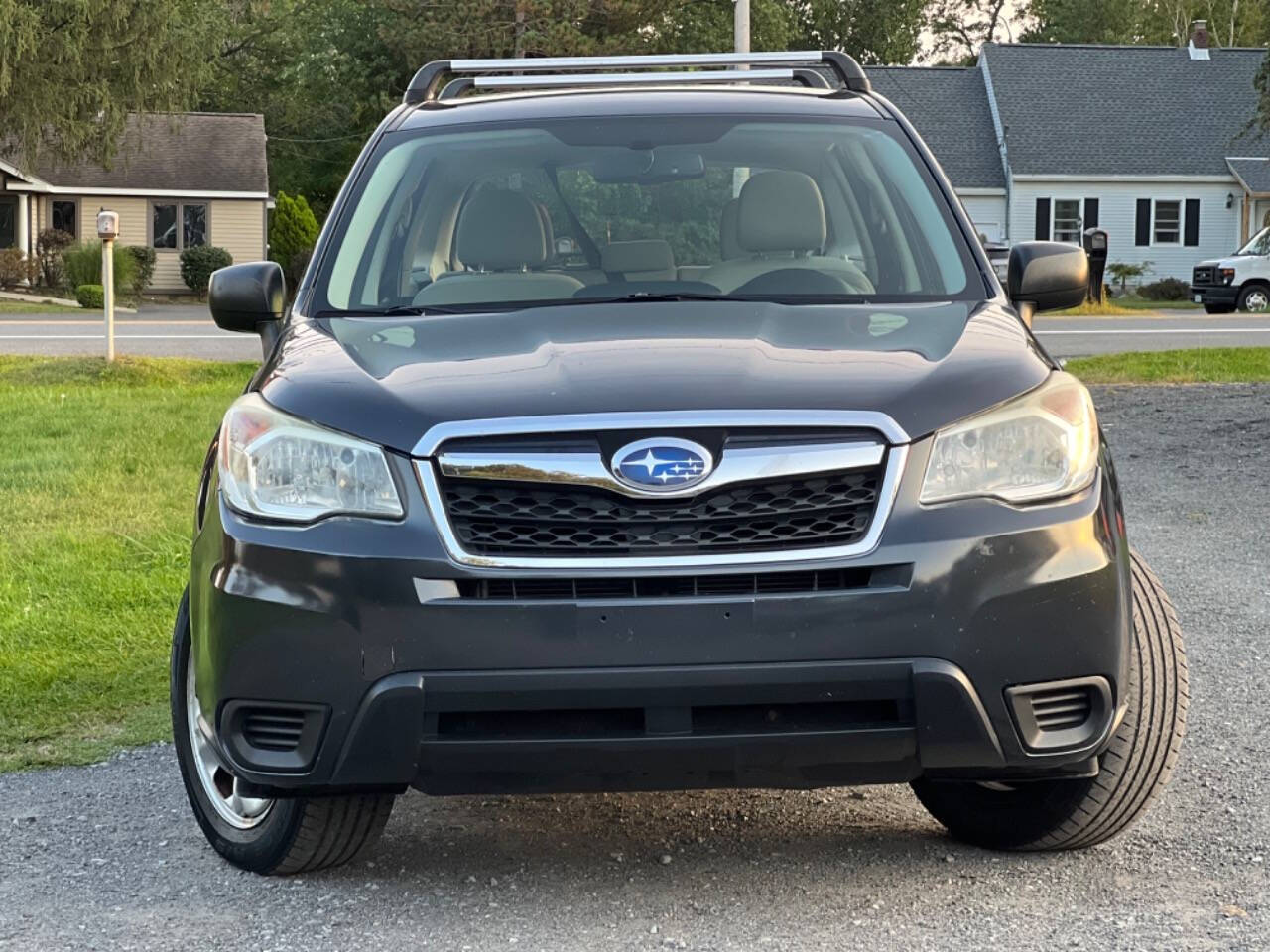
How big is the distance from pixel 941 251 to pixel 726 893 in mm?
1686

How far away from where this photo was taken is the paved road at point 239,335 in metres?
22.0

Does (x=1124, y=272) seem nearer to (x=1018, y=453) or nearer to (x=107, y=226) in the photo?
(x=107, y=226)

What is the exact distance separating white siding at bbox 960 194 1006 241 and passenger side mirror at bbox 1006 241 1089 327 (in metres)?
45.9

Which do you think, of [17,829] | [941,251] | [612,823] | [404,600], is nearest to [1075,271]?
[941,251]

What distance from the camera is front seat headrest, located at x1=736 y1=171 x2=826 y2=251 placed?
480 centimetres

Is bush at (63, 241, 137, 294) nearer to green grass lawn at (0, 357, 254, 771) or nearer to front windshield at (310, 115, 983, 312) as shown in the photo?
green grass lawn at (0, 357, 254, 771)

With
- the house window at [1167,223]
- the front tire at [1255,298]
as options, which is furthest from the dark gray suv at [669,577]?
the house window at [1167,223]

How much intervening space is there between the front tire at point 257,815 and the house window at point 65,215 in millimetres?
47983

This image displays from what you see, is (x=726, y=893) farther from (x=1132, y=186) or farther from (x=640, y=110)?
(x=1132, y=186)

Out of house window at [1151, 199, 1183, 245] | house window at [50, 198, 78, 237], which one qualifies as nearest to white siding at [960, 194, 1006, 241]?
house window at [1151, 199, 1183, 245]

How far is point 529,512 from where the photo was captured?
11.1 ft

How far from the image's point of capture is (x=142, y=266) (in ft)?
153

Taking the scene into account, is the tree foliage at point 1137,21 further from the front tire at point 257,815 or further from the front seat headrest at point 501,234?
the front tire at point 257,815

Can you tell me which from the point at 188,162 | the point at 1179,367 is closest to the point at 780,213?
the point at 1179,367
